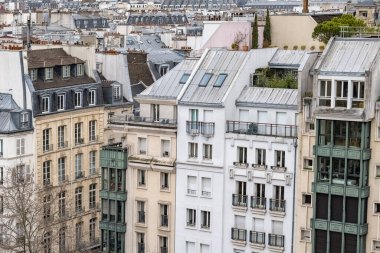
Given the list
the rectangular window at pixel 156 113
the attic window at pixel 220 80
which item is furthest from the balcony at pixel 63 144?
the attic window at pixel 220 80

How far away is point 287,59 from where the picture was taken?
69.8 metres

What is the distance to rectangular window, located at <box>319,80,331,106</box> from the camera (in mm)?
60375

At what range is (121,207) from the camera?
69438 mm

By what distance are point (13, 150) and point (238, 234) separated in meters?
21.7

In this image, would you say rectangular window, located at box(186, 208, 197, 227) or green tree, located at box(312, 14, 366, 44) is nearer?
rectangular window, located at box(186, 208, 197, 227)

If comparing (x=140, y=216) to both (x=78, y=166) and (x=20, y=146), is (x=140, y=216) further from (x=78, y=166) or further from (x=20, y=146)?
(x=78, y=166)

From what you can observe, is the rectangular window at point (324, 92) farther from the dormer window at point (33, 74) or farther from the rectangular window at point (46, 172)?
the dormer window at point (33, 74)

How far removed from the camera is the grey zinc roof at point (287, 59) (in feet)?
226

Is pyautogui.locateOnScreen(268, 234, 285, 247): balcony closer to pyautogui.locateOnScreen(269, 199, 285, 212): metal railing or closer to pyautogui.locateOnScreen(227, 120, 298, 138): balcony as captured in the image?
pyautogui.locateOnScreen(269, 199, 285, 212): metal railing

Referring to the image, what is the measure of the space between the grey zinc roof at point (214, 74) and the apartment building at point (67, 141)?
53.6 feet

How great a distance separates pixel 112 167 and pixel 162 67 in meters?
24.2

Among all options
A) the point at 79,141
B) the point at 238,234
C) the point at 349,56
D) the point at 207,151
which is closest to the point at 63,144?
the point at 79,141

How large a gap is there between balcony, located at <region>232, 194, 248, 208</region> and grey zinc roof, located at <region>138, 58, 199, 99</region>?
8.16 metres

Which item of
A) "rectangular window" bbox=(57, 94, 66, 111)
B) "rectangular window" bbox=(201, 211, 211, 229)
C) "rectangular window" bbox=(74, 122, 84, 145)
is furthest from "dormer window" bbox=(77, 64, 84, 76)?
"rectangular window" bbox=(201, 211, 211, 229)
